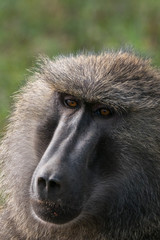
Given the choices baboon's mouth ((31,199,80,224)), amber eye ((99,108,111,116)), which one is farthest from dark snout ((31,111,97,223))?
amber eye ((99,108,111,116))

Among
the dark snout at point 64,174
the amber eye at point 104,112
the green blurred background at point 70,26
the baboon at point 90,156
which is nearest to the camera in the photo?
the dark snout at point 64,174

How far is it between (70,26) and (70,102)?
534 cm

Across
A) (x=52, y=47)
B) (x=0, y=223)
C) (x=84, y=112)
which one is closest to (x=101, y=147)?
(x=84, y=112)

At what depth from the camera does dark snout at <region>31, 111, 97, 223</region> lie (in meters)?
4.52

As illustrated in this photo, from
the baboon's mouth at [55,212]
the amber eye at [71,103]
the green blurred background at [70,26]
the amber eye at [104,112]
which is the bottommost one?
the baboon's mouth at [55,212]

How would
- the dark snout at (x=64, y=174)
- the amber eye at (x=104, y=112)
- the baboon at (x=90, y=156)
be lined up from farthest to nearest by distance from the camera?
the amber eye at (x=104, y=112) → the baboon at (x=90, y=156) → the dark snout at (x=64, y=174)

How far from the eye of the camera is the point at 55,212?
4.62 metres

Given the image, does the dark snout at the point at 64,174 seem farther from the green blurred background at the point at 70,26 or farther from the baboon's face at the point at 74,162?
the green blurred background at the point at 70,26

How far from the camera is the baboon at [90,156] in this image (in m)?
4.63

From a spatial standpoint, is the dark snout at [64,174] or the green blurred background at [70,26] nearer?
the dark snout at [64,174]

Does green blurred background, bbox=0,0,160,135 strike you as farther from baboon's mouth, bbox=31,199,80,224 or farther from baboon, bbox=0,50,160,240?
baboon's mouth, bbox=31,199,80,224

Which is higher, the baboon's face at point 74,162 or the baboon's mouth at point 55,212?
the baboon's face at point 74,162

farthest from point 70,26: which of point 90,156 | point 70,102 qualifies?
point 90,156

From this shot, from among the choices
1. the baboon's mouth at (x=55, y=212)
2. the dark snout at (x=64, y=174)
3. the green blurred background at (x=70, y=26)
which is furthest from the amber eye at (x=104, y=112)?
the green blurred background at (x=70, y=26)
